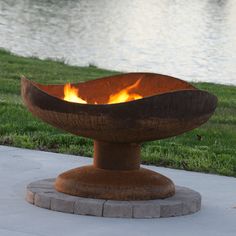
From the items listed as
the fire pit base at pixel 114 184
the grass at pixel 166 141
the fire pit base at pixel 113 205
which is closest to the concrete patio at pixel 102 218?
the fire pit base at pixel 113 205

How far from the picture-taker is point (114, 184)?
679 cm

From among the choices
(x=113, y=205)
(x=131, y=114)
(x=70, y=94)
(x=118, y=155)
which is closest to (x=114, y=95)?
(x=70, y=94)

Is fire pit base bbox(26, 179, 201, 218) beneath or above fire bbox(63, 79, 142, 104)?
beneath

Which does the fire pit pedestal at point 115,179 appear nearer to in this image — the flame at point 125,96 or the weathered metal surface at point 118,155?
the weathered metal surface at point 118,155

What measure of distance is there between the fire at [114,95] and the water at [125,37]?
1434cm

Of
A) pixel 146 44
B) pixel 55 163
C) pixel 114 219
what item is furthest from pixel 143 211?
pixel 146 44

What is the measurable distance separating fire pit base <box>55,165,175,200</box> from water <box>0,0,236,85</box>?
49.6ft

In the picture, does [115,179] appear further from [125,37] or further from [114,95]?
[125,37]

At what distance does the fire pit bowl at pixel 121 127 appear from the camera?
658cm

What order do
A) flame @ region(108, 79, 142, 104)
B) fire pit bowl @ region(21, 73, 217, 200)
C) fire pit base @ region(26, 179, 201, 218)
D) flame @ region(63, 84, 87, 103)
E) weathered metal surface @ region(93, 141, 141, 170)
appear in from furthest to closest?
flame @ region(63, 84, 87, 103)
flame @ region(108, 79, 142, 104)
weathered metal surface @ region(93, 141, 141, 170)
fire pit bowl @ region(21, 73, 217, 200)
fire pit base @ region(26, 179, 201, 218)

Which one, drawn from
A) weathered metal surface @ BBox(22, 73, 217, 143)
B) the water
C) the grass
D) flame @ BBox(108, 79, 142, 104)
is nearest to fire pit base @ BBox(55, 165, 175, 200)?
weathered metal surface @ BBox(22, 73, 217, 143)

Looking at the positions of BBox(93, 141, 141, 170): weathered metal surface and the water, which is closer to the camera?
BBox(93, 141, 141, 170): weathered metal surface

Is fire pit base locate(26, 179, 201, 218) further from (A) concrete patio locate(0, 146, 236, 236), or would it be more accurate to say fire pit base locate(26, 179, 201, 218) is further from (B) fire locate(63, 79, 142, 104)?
(B) fire locate(63, 79, 142, 104)

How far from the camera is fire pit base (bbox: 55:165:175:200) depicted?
265 inches
